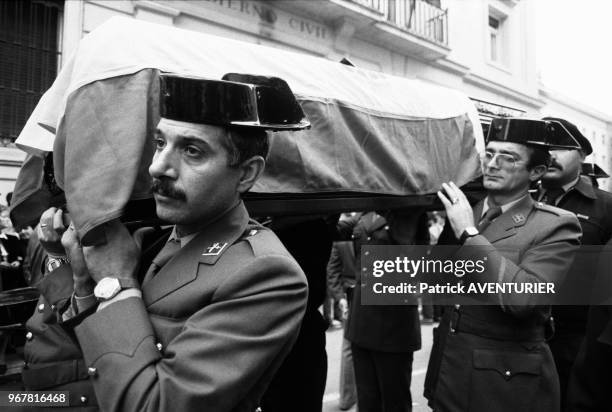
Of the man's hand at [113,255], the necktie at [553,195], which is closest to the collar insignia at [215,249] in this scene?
the man's hand at [113,255]

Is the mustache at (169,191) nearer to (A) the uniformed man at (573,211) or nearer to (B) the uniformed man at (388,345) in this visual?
(B) the uniformed man at (388,345)

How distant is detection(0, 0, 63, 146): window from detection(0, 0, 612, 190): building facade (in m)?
0.08

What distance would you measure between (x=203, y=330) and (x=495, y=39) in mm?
15782

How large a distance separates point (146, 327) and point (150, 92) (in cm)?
80

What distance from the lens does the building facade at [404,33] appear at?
6.82m

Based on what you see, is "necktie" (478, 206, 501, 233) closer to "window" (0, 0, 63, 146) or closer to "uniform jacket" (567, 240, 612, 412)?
"uniform jacket" (567, 240, 612, 412)

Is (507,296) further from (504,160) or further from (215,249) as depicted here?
(215,249)

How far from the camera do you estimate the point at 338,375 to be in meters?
5.52

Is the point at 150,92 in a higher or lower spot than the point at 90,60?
lower

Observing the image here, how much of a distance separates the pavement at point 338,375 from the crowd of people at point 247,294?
1479 millimetres

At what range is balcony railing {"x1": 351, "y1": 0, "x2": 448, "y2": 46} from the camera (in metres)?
11.0

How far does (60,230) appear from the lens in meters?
2.05

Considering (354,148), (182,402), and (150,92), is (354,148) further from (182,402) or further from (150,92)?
(182,402)

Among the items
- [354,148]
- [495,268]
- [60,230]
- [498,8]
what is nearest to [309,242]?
[354,148]
